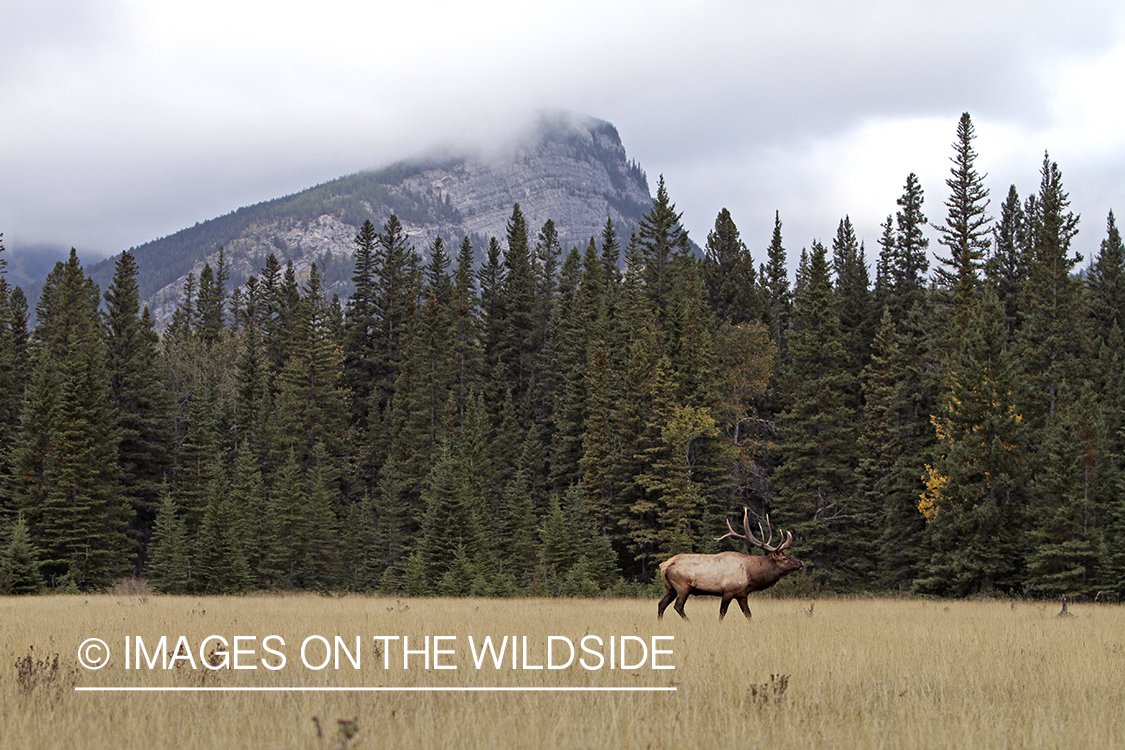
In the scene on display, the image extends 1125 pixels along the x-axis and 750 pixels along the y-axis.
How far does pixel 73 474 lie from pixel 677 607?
137ft

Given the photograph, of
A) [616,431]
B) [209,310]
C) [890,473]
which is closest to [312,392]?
[616,431]

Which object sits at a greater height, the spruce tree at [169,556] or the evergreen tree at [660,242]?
the evergreen tree at [660,242]

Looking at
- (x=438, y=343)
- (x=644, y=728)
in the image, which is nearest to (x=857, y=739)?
(x=644, y=728)

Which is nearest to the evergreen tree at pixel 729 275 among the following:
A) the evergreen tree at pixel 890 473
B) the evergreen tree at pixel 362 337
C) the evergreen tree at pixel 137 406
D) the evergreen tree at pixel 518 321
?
the evergreen tree at pixel 518 321

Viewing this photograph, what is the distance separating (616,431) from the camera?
2060 inches

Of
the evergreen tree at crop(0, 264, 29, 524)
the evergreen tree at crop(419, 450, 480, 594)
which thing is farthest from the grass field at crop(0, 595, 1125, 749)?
the evergreen tree at crop(0, 264, 29, 524)

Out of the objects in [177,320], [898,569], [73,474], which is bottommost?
[898,569]

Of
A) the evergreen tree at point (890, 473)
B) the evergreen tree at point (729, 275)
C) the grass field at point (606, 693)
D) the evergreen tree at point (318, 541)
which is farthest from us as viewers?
the evergreen tree at point (729, 275)

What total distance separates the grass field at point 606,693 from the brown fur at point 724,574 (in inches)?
66.6

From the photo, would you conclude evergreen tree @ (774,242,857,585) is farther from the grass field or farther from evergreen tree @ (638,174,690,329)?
the grass field

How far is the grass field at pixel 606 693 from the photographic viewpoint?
6.95 metres

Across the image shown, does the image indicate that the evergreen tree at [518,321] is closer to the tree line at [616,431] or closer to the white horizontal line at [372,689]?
the tree line at [616,431]

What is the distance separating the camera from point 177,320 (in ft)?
379

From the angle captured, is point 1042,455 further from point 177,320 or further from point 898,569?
point 177,320
